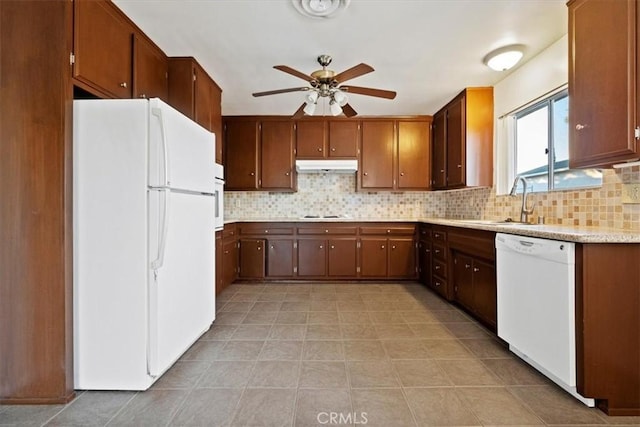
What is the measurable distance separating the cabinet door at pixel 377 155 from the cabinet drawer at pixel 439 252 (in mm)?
1195

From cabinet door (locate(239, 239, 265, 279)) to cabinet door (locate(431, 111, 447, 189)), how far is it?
2532 mm

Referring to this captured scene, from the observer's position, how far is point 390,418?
5.09 feet

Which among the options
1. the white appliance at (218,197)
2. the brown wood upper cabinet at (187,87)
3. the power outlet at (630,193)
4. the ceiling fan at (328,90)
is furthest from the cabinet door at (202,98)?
the power outlet at (630,193)

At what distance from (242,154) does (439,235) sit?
285 centimetres

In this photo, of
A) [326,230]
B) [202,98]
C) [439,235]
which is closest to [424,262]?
[439,235]

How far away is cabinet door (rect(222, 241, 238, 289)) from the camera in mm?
3807

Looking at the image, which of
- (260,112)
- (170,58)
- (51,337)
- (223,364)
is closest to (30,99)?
(51,337)

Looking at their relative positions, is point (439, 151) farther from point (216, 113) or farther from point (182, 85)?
point (182, 85)

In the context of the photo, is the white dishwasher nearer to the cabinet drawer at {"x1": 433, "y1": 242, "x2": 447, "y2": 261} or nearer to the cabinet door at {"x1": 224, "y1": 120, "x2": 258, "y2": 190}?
the cabinet drawer at {"x1": 433, "y1": 242, "x2": 447, "y2": 261}

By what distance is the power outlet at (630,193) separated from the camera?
188 centimetres

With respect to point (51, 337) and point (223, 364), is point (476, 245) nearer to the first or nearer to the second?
point (223, 364)

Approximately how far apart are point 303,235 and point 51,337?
2.97m

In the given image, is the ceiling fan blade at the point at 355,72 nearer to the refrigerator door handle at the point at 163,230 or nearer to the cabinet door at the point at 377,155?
the refrigerator door handle at the point at 163,230

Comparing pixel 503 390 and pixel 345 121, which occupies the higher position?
pixel 345 121
